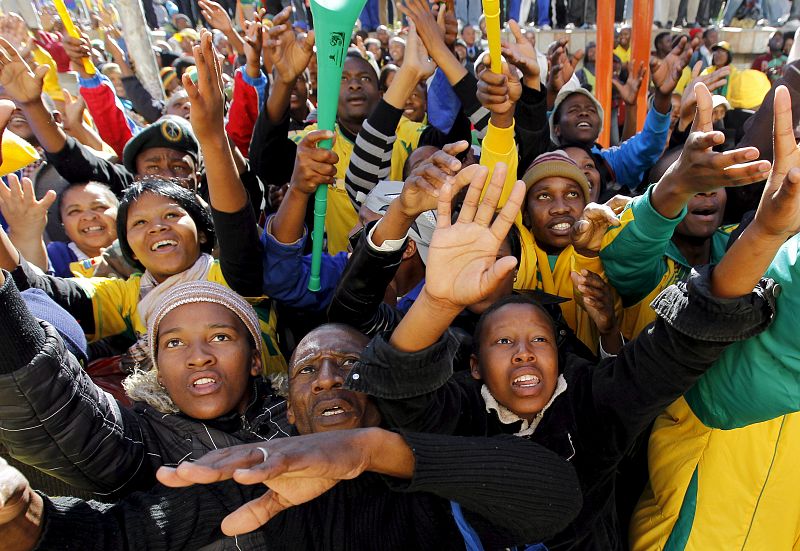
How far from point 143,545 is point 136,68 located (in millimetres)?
6279

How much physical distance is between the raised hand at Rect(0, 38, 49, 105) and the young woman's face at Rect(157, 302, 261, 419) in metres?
1.74

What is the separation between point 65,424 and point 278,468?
695mm

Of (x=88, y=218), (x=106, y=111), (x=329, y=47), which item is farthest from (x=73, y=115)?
(x=329, y=47)

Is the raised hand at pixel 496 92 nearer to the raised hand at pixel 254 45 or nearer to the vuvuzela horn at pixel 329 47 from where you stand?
the vuvuzela horn at pixel 329 47

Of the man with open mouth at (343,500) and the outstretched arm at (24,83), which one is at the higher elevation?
the outstretched arm at (24,83)

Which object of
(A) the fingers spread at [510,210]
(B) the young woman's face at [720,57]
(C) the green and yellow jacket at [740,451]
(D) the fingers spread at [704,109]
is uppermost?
(D) the fingers spread at [704,109]

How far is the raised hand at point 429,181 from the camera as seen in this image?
180 centimetres

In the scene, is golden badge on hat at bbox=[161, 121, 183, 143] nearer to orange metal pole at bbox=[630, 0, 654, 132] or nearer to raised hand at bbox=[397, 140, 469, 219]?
raised hand at bbox=[397, 140, 469, 219]

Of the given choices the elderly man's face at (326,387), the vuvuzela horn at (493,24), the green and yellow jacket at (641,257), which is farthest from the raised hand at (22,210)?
the green and yellow jacket at (641,257)

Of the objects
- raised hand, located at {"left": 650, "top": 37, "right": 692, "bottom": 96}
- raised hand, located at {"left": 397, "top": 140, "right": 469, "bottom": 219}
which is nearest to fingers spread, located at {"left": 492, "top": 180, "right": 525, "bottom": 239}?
raised hand, located at {"left": 397, "top": 140, "right": 469, "bottom": 219}

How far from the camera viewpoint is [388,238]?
6.35ft

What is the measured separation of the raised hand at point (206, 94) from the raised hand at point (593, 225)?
1.26 m

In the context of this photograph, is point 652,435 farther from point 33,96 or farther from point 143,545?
point 33,96

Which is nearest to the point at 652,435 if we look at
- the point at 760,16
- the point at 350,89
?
the point at 350,89
